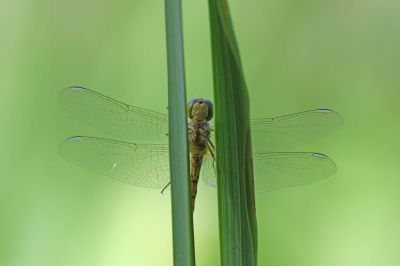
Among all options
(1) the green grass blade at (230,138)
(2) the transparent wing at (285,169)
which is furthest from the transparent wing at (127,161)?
(1) the green grass blade at (230,138)

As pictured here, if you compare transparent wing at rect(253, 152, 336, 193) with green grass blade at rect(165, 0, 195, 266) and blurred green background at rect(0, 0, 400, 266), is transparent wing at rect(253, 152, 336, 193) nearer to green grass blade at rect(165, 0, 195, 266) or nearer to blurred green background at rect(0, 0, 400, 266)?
blurred green background at rect(0, 0, 400, 266)

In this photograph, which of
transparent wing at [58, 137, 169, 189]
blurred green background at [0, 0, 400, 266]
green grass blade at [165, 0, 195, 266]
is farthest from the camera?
blurred green background at [0, 0, 400, 266]

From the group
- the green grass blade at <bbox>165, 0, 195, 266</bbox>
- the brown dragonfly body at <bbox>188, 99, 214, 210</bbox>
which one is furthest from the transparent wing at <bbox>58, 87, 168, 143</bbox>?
the green grass blade at <bbox>165, 0, 195, 266</bbox>

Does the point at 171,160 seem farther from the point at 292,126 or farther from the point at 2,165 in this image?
the point at 2,165

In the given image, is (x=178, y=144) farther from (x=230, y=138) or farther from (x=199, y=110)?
(x=199, y=110)

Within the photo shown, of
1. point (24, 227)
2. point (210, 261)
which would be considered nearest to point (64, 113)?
point (24, 227)

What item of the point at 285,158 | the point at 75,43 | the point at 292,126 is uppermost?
the point at 75,43

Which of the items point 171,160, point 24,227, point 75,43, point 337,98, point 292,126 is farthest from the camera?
point 75,43
